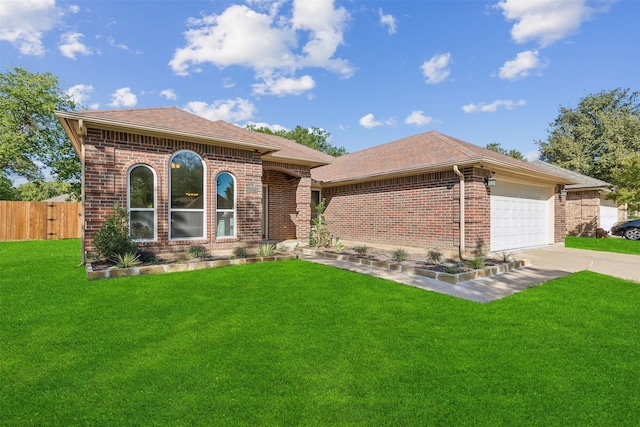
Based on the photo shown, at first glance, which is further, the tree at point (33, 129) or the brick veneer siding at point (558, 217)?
the tree at point (33, 129)

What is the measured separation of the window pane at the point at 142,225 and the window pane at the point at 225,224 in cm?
177

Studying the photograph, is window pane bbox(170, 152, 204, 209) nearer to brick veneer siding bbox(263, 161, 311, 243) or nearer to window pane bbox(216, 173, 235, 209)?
window pane bbox(216, 173, 235, 209)

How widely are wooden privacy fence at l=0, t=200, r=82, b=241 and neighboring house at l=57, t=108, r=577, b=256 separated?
886 cm

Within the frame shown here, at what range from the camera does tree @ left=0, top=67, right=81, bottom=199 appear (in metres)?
20.9

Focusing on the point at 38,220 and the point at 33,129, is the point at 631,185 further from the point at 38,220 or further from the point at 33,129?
the point at 33,129

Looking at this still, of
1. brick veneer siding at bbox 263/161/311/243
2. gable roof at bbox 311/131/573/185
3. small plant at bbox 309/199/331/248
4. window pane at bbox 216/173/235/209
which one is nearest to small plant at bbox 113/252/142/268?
window pane at bbox 216/173/235/209

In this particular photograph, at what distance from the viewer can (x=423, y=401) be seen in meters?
2.47

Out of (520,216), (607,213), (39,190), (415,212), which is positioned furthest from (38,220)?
(607,213)

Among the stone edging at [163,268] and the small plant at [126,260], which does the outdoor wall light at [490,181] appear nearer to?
the stone edging at [163,268]

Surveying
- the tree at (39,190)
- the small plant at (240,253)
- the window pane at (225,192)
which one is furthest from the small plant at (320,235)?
the tree at (39,190)

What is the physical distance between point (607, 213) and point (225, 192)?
24.0 metres

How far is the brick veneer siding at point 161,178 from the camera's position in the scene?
729 centimetres

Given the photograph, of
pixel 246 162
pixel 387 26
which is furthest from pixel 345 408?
pixel 387 26

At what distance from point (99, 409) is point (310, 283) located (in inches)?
162
